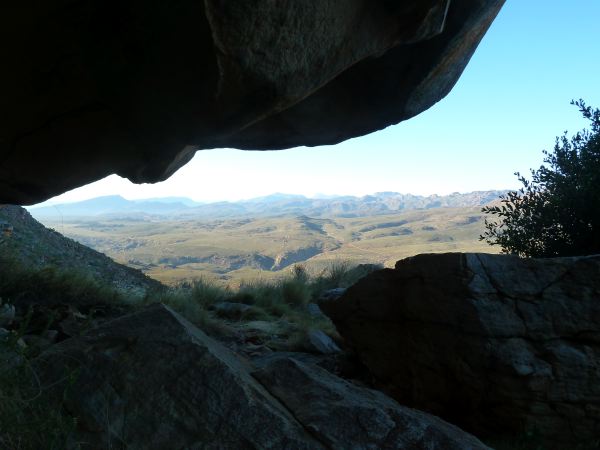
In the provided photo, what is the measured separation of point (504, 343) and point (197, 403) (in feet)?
10.4

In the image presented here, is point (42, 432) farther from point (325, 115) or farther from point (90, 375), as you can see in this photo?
point (325, 115)

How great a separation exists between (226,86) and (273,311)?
360 inches

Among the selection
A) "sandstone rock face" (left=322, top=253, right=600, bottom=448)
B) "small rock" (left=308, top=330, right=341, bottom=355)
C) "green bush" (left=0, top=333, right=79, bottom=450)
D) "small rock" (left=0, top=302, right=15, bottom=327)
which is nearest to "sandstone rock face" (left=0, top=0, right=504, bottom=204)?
"small rock" (left=0, top=302, right=15, bottom=327)

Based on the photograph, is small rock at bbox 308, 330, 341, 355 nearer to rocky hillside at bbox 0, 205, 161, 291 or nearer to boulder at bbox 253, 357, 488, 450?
boulder at bbox 253, 357, 488, 450

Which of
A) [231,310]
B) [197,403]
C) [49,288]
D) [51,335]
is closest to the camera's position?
[197,403]

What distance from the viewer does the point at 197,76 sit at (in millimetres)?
3443

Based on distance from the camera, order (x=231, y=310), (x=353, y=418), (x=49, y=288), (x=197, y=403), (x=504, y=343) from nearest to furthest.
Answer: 1. (x=197, y=403)
2. (x=353, y=418)
3. (x=504, y=343)
4. (x=49, y=288)
5. (x=231, y=310)

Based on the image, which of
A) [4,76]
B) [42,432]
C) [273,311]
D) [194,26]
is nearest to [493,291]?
[194,26]

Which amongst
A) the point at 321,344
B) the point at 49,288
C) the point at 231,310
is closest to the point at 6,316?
the point at 49,288

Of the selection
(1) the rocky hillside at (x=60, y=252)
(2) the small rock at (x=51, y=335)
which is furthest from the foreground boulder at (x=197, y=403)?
(1) the rocky hillside at (x=60, y=252)

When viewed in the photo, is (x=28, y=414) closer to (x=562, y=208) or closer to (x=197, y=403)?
(x=197, y=403)

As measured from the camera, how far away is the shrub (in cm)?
842

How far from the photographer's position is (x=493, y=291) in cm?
502

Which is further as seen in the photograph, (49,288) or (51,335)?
(49,288)
